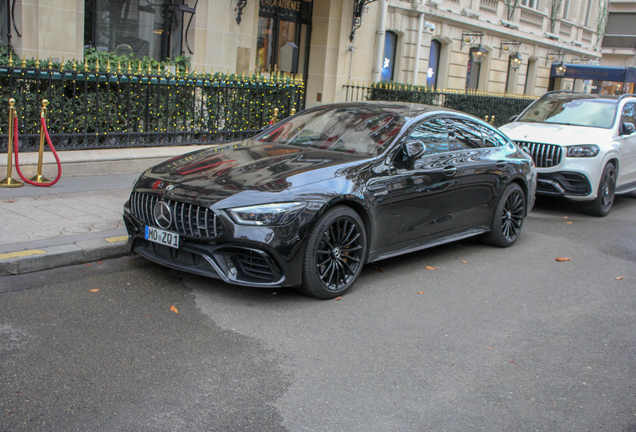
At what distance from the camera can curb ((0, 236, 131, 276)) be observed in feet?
17.1

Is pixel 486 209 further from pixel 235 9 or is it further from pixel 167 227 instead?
pixel 235 9

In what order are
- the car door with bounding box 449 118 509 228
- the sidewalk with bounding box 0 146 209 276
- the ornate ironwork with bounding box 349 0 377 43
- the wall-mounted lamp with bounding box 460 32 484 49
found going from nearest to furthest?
the sidewalk with bounding box 0 146 209 276 → the car door with bounding box 449 118 509 228 → the ornate ironwork with bounding box 349 0 377 43 → the wall-mounted lamp with bounding box 460 32 484 49

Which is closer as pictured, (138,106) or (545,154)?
(545,154)

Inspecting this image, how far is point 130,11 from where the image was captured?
543 inches

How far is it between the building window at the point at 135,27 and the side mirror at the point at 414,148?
9.26 m

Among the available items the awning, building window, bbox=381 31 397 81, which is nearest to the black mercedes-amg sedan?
building window, bbox=381 31 397 81

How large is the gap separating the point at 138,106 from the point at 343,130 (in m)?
5.00

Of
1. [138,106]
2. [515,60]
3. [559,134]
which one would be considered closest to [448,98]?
[559,134]

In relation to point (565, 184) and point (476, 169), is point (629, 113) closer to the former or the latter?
point (565, 184)

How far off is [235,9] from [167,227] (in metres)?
11.1

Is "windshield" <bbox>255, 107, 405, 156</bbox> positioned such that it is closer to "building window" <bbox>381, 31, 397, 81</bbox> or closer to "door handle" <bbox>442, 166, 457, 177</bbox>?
"door handle" <bbox>442, 166, 457, 177</bbox>

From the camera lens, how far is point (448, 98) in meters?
18.0

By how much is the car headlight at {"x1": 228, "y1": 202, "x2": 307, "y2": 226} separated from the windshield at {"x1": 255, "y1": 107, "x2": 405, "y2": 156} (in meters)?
1.28

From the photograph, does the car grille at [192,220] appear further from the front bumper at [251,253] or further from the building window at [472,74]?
the building window at [472,74]
